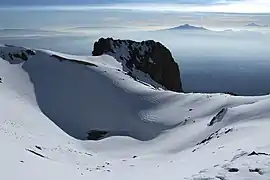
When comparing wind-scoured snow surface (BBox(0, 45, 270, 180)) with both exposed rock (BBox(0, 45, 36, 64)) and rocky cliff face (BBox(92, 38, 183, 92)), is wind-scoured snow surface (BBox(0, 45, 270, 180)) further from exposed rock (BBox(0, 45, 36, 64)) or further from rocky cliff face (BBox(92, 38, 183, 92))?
rocky cliff face (BBox(92, 38, 183, 92))

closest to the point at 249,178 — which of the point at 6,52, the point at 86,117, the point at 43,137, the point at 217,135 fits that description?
the point at 217,135

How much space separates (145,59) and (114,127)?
47.5m

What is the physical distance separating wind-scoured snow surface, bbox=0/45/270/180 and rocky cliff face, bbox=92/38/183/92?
78.3 ft

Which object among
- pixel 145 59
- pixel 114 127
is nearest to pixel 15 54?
pixel 114 127

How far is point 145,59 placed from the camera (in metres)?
91.8

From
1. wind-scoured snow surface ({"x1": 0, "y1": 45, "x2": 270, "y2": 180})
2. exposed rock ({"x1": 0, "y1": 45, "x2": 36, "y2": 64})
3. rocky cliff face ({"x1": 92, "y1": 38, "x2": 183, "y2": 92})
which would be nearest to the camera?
wind-scoured snow surface ({"x1": 0, "y1": 45, "x2": 270, "y2": 180})

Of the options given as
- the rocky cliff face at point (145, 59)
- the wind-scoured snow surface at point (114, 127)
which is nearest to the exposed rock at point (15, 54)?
the wind-scoured snow surface at point (114, 127)

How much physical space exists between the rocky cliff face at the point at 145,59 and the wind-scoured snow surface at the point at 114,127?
23.9m

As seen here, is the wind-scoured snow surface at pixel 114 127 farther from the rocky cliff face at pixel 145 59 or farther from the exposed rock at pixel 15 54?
the rocky cliff face at pixel 145 59

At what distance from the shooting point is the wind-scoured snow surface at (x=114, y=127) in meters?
21.0

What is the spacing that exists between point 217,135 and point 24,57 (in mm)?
42194

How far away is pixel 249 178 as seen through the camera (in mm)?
14258

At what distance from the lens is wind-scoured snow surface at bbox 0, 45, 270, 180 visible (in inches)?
829

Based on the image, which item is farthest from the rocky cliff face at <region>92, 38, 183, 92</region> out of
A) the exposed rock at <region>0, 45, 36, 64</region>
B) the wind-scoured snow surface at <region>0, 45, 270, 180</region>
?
the wind-scoured snow surface at <region>0, 45, 270, 180</region>
